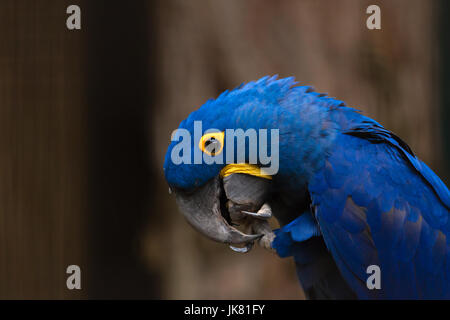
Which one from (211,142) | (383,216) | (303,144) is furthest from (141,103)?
(383,216)

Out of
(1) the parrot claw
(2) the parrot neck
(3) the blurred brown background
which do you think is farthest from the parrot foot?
(3) the blurred brown background

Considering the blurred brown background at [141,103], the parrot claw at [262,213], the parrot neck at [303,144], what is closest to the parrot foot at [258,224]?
the parrot claw at [262,213]

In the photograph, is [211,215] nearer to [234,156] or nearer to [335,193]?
[234,156]

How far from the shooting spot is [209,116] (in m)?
1.23

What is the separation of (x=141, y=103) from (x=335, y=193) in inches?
35.7

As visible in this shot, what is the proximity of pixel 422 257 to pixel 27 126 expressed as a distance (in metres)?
1.40

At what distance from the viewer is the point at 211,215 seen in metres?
1.25

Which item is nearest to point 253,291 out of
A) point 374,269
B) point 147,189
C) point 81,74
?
point 147,189

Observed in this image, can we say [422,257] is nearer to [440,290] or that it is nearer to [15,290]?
[440,290]

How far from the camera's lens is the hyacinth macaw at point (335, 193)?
123cm

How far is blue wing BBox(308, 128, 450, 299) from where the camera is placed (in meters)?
1.24

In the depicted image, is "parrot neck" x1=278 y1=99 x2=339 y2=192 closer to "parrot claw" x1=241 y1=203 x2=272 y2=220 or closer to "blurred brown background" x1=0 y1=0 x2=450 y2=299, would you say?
"parrot claw" x1=241 y1=203 x2=272 y2=220

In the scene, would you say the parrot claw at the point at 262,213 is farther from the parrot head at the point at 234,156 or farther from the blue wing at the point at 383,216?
the blue wing at the point at 383,216

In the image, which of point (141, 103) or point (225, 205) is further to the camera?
point (141, 103)
